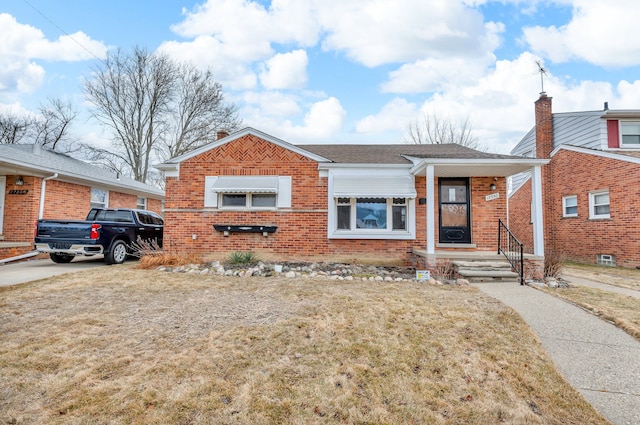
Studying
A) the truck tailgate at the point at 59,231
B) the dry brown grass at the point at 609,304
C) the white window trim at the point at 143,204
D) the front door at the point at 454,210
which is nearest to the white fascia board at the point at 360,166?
the front door at the point at 454,210

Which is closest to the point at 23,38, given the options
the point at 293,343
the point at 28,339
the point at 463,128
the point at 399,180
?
the point at 28,339

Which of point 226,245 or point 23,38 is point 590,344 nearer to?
point 226,245

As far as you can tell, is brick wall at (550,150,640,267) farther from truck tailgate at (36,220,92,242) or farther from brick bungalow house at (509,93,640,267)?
truck tailgate at (36,220,92,242)

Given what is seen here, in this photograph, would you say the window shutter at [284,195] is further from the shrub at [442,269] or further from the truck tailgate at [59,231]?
the truck tailgate at [59,231]

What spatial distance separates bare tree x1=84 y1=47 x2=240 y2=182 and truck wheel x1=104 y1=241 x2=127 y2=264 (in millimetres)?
15760

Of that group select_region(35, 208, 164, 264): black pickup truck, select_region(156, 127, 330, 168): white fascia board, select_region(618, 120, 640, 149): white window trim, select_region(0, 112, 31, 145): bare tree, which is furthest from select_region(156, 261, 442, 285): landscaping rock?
select_region(0, 112, 31, 145): bare tree

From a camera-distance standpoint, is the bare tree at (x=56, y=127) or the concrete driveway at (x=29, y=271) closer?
the concrete driveway at (x=29, y=271)

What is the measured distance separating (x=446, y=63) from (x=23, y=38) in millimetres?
17636

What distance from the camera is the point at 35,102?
75.0ft

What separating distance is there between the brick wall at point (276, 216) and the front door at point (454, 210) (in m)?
0.25

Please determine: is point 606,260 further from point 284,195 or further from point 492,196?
point 284,195

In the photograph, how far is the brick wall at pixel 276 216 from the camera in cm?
969

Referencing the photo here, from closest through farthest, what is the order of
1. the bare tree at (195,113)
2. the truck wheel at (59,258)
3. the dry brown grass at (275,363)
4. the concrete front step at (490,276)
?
1. the dry brown grass at (275,363)
2. the concrete front step at (490,276)
3. the truck wheel at (59,258)
4. the bare tree at (195,113)

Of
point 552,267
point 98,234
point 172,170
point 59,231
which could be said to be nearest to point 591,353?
point 552,267
